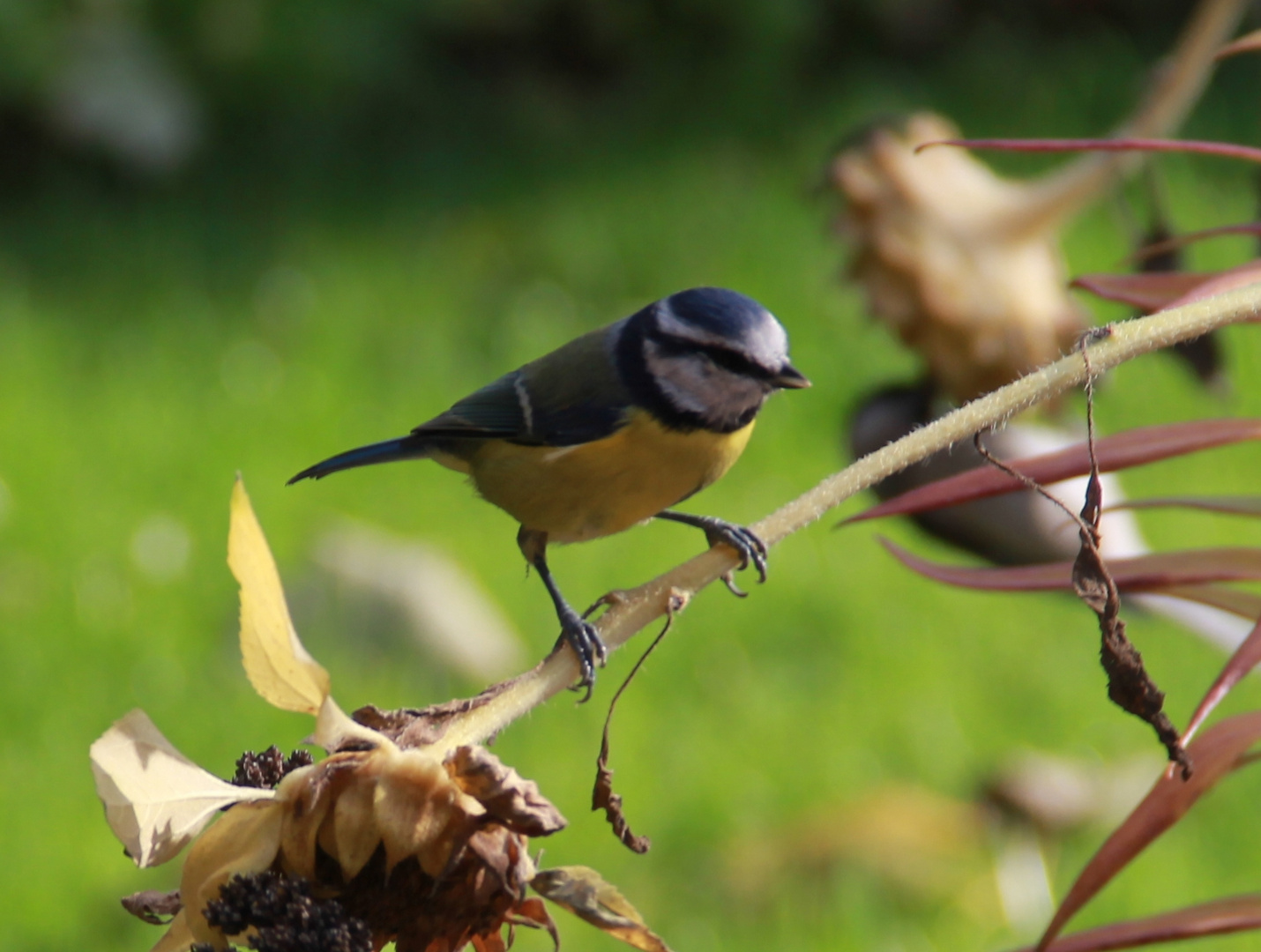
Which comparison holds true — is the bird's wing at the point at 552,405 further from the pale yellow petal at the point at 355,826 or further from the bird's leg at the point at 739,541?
the pale yellow petal at the point at 355,826

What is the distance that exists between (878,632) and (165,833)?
2679 mm

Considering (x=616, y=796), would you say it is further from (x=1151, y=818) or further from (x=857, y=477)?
(x=1151, y=818)

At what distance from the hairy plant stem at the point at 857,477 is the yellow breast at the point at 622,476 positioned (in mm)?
613

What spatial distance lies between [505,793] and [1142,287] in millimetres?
615

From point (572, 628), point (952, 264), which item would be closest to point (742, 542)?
point (572, 628)

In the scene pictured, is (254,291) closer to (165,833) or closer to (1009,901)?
(1009,901)

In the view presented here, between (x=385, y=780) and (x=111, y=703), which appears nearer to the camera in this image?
(x=385, y=780)

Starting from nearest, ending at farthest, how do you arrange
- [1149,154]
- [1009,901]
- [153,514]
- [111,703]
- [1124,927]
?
[1124,927], [1149,154], [1009,901], [111,703], [153,514]

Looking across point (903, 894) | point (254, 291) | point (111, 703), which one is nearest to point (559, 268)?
point (254, 291)

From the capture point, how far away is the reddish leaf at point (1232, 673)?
80cm

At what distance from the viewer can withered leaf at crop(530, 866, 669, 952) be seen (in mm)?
705

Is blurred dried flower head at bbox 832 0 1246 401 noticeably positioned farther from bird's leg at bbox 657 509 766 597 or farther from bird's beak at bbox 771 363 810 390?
bird's leg at bbox 657 509 766 597

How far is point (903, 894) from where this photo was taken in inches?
102

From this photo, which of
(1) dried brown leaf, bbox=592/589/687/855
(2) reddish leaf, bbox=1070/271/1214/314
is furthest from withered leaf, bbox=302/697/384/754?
(2) reddish leaf, bbox=1070/271/1214/314
